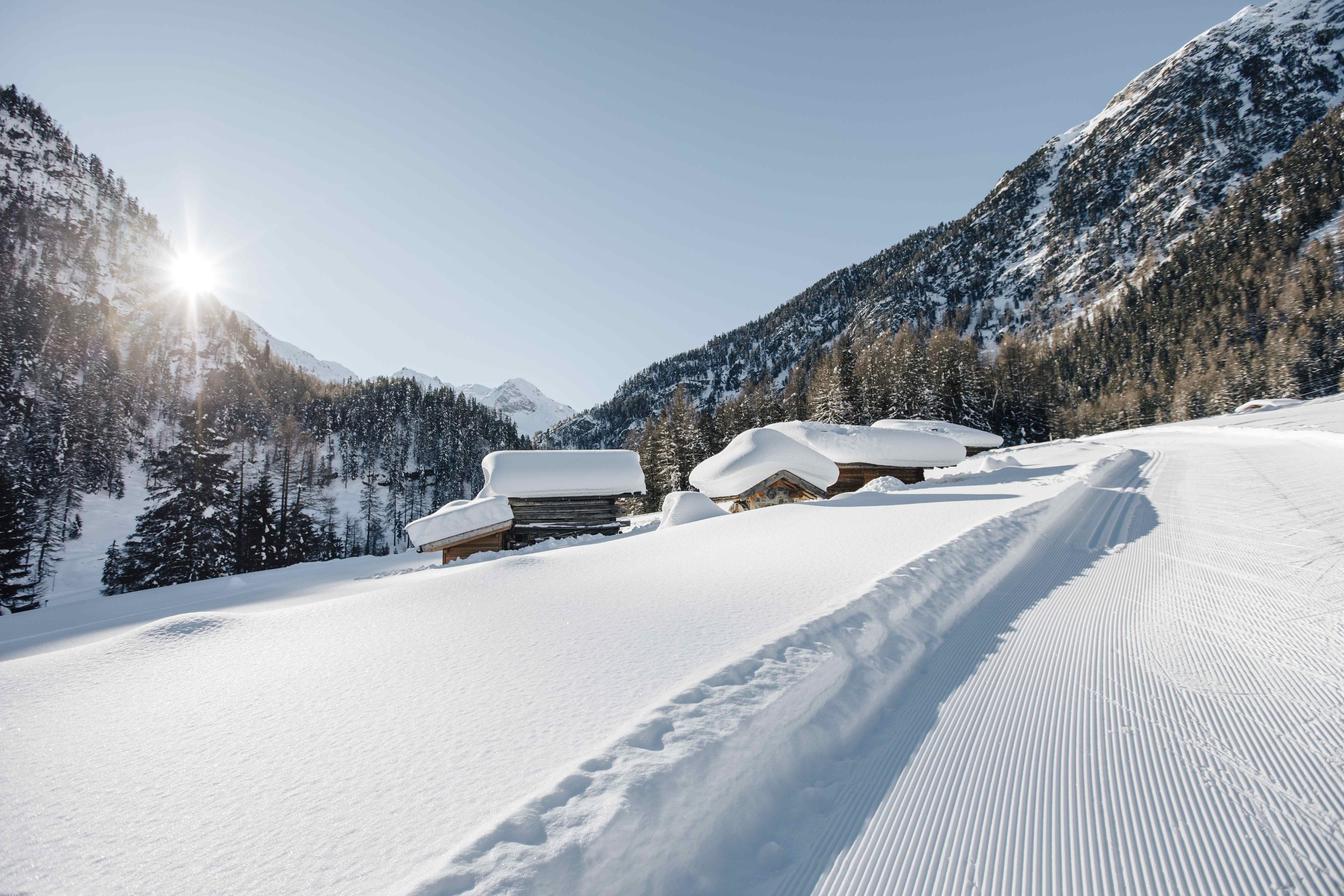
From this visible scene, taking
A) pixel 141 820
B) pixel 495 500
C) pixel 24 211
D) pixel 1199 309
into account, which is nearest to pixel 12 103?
pixel 24 211

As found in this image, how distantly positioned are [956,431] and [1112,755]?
2616 centimetres

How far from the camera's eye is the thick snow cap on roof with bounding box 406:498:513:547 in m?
13.9

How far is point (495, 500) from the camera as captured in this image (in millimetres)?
15008

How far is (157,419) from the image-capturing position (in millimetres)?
78812

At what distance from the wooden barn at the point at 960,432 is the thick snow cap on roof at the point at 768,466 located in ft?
23.8

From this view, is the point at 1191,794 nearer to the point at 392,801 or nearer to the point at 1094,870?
the point at 1094,870

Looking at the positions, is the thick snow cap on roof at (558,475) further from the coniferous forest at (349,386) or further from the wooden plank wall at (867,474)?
the coniferous forest at (349,386)

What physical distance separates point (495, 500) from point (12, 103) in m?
166

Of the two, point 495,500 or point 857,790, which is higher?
point 495,500

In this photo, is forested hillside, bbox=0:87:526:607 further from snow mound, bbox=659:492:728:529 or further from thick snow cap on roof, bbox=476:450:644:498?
snow mound, bbox=659:492:728:529

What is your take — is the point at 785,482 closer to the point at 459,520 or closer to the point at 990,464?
the point at 990,464

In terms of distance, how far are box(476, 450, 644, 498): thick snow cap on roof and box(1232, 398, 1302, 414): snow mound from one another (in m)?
46.1

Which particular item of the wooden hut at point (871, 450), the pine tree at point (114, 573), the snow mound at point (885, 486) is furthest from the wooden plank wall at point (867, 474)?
the pine tree at point (114, 573)

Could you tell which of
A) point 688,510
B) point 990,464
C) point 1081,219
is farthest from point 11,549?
point 1081,219
